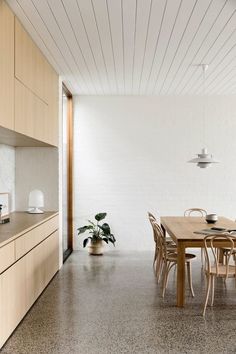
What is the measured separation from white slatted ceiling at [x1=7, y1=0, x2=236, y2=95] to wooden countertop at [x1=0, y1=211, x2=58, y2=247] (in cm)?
190

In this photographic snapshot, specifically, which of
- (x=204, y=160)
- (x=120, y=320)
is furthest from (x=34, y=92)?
(x=120, y=320)

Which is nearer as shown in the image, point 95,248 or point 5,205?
point 5,205

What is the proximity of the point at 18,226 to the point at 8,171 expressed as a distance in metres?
1.61

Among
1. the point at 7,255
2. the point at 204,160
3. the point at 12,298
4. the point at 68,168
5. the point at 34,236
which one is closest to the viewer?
the point at 7,255

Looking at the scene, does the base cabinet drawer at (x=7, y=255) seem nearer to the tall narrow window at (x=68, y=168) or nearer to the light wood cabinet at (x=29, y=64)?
the light wood cabinet at (x=29, y=64)

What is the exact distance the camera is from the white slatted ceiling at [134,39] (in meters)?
Answer: 3.57

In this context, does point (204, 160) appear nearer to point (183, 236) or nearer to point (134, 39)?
point (183, 236)

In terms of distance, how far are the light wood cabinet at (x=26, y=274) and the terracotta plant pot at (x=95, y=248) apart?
1.59m

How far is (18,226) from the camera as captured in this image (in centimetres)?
407

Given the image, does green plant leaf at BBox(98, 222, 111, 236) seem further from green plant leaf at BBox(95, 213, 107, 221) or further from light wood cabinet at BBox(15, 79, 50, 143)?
light wood cabinet at BBox(15, 79, 50, 143)

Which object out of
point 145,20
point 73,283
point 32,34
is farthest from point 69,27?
point 73,283

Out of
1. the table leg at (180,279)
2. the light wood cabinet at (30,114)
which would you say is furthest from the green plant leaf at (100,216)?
the table leg at (180,279)

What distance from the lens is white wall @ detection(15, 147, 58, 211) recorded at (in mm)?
5805

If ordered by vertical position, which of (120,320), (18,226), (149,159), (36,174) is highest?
(149,159)
